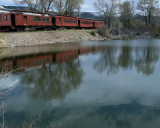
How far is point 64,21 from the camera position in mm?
42344

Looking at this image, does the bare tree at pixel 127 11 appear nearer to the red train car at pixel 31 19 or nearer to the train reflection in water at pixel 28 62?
the red train car at pixel 31 19

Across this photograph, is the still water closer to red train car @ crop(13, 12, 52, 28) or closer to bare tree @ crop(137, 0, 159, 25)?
red train car @ crop(13, 12, 52, 28)

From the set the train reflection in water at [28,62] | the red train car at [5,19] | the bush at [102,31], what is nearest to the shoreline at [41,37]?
the bush at [102,31]

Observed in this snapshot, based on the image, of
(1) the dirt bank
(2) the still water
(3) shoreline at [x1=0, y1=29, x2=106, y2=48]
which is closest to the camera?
(2) the still water

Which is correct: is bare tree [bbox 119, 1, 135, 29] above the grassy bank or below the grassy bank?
above

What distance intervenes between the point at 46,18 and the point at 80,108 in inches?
1259

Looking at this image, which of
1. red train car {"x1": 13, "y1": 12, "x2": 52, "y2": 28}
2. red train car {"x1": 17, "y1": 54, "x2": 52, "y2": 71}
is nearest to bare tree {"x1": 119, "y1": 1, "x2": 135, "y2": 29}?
red train car {"x1": 13, "y1": 12, "x2": 52, "y2": 28}

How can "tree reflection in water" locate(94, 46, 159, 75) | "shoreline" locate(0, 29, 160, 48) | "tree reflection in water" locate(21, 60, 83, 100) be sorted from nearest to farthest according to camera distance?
1. "tree reflection in water" locate(21, 60, 83, 100)
2. "tree reflection in water" locate(94, 46, 159, 75)
3. "shoreline" locate(0, 29, 160, 48)

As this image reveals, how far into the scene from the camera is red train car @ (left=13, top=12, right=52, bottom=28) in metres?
30.6

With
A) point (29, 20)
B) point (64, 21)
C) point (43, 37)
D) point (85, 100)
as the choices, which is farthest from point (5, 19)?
point (85, 100)

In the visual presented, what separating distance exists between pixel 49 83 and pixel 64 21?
3350 cm

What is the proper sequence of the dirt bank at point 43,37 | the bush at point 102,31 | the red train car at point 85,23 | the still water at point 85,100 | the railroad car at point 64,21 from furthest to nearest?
the bush at point 102,31 < the red train car at point 85,23 < the railroad car at point 64,21 < the dirt bank at point 43,37 < the still water at point 85,100

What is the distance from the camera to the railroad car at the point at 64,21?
39500 millimetres

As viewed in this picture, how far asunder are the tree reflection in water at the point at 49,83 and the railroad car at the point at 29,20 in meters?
19.9
